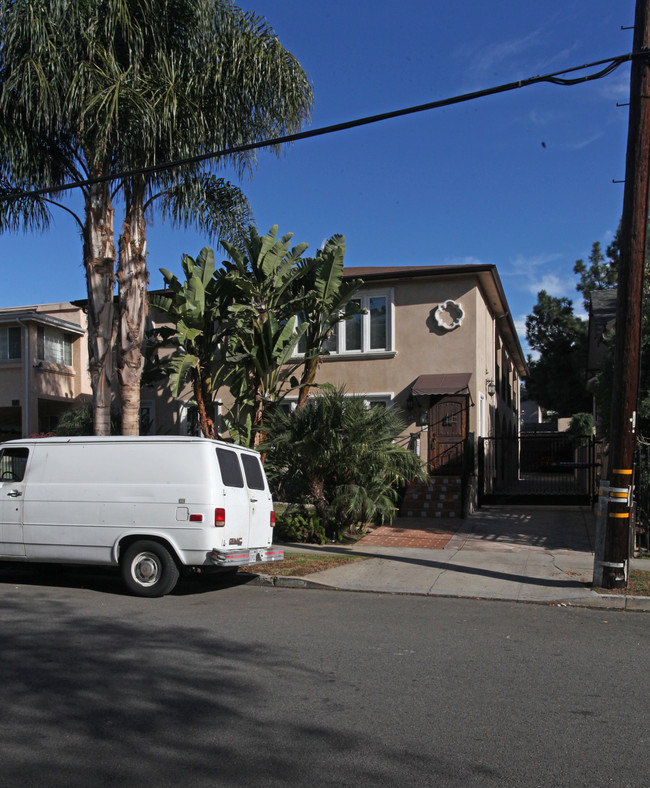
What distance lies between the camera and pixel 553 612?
8.63m

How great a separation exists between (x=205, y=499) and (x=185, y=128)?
803 centimetres

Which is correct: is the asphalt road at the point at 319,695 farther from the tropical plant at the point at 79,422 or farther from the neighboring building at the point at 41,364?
the neighboring building at the point at 41,364

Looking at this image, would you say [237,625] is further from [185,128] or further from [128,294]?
[185,128]

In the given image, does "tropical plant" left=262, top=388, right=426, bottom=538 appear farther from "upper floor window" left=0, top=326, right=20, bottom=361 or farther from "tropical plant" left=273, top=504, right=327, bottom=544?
"upper floor window" left=0, top=326, right=20, bottom=361

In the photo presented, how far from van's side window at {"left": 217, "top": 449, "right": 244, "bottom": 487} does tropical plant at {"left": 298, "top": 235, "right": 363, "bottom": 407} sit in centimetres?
629

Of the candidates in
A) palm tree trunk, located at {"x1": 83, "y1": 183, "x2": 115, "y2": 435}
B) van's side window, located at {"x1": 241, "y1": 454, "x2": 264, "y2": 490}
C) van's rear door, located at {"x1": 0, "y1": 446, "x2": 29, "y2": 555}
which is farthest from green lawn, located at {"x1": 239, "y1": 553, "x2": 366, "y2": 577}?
palm tree trunk, located at {"x1": 83, "y1": 183, "x2": 115, "y2": 435}

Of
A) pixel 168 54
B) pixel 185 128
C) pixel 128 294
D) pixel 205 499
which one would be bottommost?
pixel 205 499

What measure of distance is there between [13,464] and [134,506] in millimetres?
2099

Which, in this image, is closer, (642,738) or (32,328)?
(642,738)

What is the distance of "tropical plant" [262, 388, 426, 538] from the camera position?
1291 centimetres

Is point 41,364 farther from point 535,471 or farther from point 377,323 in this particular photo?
point 535,471

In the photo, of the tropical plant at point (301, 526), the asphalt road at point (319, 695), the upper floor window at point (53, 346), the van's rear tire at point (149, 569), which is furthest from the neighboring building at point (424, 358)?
the asphalt road at point (319, 695)

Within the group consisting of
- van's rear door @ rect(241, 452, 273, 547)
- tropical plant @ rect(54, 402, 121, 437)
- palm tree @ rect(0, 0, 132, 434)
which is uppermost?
palm tree @ rect(0, 0, 132, 434)

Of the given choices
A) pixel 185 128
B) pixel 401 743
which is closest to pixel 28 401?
pixel 185 128
